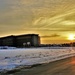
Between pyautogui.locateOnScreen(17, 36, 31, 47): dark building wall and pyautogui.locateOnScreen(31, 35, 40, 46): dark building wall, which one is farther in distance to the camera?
pyautogui.locateOnScreen(17, 36, 31, 47): dark building wall

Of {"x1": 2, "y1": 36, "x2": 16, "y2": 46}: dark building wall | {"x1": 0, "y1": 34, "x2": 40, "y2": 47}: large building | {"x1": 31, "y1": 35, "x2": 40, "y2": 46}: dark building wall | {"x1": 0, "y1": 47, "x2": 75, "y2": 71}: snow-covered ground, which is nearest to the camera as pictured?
{"x1": 0, "y1": 47, "x2": 75, "y2": 71}: snow-covered ground

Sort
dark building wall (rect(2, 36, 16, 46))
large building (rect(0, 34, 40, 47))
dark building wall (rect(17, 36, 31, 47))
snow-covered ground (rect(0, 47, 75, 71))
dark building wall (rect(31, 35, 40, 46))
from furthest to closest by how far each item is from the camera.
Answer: dark building wall (rect(17, 36, 31, 47))
dark building wall (rect(2, 36, 16, 46))
large building (rect(0, 34, 40, 47))
dark building wall (rect(31, 35, 40, 46))
snow-covered ground (rect(0, 47, 75, 71))

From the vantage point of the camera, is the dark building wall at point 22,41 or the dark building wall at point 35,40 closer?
the dark building wall at point 35,40

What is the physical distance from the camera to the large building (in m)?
114

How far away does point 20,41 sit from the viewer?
382ft

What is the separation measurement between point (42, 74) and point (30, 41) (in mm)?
104819

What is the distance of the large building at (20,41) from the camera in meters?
114

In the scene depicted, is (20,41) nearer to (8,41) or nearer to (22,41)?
(22,41)

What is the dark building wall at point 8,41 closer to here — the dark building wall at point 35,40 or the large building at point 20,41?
the large building at point 20,41

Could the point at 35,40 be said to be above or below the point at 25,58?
above

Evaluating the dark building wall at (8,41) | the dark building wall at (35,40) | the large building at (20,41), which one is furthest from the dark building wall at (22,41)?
the dark building wall at (8,41)

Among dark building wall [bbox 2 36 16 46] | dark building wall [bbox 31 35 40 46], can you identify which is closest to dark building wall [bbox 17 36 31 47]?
dark building wall [bbox 31 35 40 46]

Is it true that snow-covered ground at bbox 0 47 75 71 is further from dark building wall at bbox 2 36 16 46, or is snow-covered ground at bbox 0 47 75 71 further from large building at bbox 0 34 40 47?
dark building wall at bbox 2 36 16 46

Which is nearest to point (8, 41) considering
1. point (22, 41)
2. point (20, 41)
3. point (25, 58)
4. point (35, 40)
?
point (20, 41)
